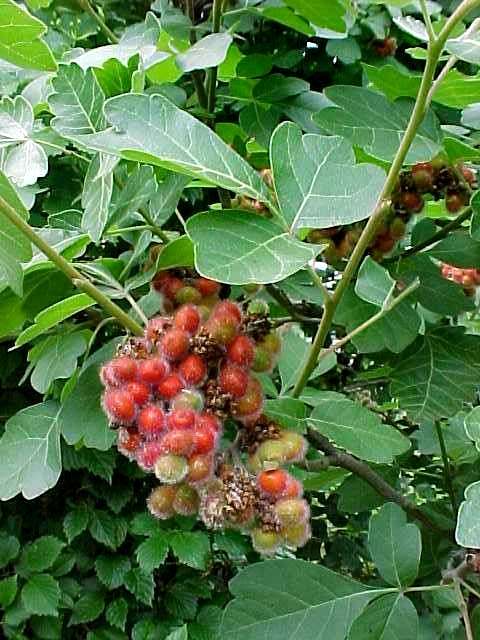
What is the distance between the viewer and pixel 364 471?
2.86ft

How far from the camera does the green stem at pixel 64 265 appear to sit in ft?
2.00

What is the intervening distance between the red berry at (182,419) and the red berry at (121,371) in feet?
0.18

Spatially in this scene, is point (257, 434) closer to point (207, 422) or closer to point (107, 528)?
point (207, 422)

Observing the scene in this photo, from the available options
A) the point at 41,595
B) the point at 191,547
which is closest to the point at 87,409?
the point at 191,547

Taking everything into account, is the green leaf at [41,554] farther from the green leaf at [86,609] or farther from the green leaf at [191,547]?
the green leaf at [191,547]

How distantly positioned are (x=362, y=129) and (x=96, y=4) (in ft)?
3.44

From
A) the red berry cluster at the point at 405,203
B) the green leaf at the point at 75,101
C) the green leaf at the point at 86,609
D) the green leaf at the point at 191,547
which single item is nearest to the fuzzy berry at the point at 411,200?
the red berry cluster at the point at 405,203

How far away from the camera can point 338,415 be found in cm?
75

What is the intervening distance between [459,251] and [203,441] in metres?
0.46

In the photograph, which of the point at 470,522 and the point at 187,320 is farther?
the point at 187,320

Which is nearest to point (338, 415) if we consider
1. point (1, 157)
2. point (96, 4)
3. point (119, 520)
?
point (1, 157)

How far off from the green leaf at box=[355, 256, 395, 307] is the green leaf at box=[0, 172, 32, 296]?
288 millimetres

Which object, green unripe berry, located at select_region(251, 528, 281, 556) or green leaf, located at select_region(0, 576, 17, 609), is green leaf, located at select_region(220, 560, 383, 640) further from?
green leaf, located at select_region(0, 576, 17, 609)

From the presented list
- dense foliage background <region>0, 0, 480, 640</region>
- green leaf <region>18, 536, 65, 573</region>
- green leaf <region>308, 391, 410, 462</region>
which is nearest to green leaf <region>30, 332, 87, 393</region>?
dense foliage background <region>0, 0, 480, 640</region>
